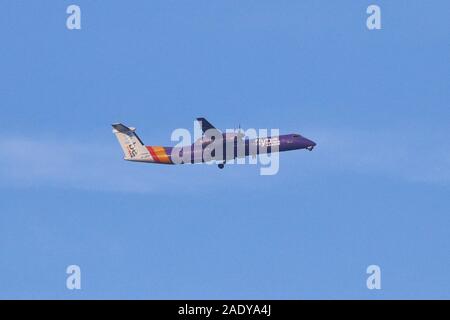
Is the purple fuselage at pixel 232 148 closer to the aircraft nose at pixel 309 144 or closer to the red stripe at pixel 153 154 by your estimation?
the aircraft nose at pixel 309 144

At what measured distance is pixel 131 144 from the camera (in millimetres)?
183750

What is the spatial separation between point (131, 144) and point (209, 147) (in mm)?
14162

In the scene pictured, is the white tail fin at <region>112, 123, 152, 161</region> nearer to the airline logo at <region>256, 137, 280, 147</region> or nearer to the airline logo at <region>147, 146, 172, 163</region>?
the airline logo at <region>147, 146, 172, 163</region>

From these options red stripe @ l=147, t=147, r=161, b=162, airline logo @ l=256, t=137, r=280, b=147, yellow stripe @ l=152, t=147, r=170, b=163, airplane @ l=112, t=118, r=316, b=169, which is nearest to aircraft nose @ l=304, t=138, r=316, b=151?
airplane @ l=112, t=118, r=316, b=169

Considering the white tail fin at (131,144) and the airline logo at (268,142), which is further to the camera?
the white tail fin at (131,144)

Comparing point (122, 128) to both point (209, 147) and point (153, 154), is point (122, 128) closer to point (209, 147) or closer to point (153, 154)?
point (153, 154)

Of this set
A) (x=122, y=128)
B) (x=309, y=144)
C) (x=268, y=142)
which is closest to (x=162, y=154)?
(x=122, y=128)

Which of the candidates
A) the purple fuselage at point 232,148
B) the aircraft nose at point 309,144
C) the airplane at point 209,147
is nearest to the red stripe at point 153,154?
the airplane at point 209,147

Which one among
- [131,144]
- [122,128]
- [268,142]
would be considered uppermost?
[122,128]

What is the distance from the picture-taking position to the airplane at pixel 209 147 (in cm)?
17450
